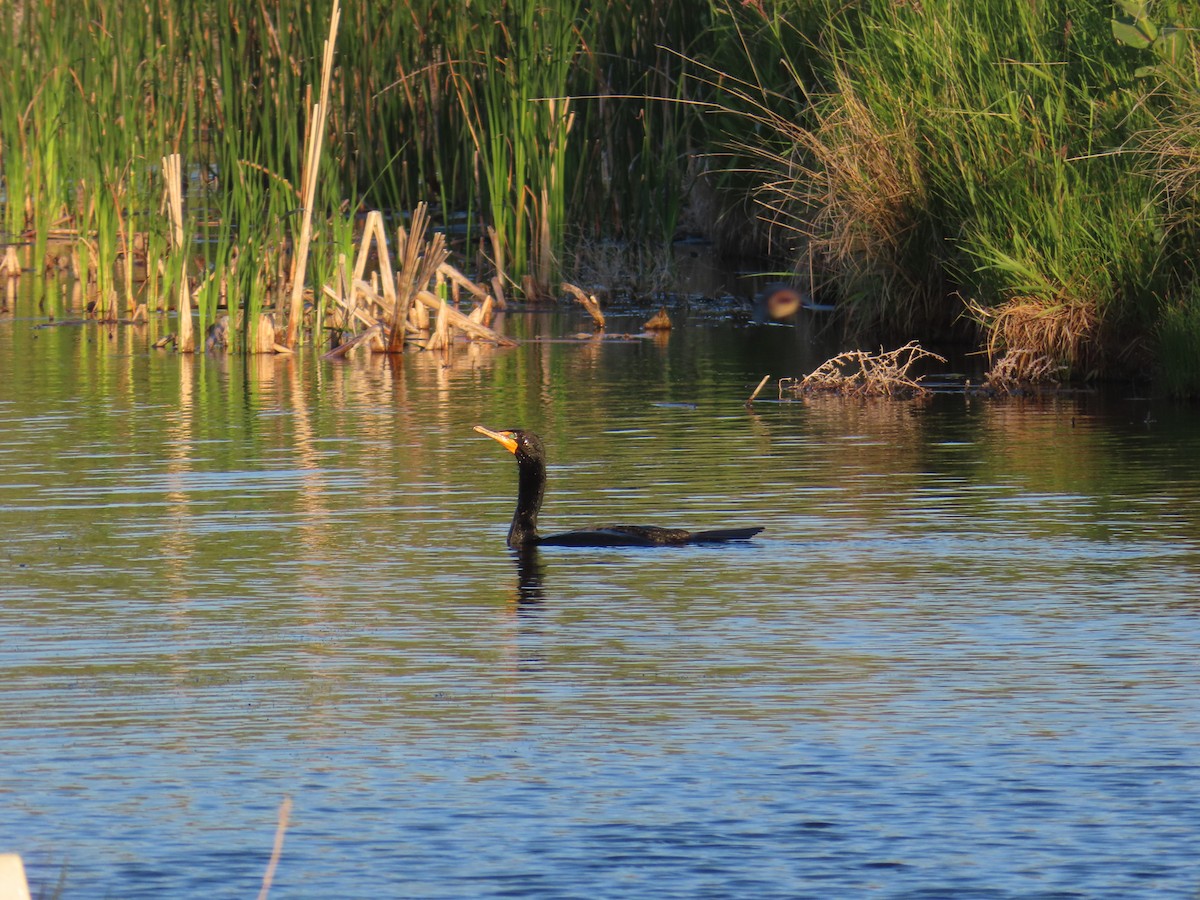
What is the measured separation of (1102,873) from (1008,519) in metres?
5.04

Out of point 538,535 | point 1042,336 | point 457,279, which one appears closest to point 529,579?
point 538,535

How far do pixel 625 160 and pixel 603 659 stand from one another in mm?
14648

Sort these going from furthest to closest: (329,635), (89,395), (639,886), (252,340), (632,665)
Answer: (252,340), (89,395), (329,635), (632,665), (639,886)

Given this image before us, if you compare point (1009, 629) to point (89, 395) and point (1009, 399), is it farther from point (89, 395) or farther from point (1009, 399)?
point (89, 395)

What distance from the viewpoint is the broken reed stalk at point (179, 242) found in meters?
A: 17.1

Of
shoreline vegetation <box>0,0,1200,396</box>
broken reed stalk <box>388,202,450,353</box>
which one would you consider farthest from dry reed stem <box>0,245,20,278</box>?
broken reed stalk <box>388,202,450,353</box>

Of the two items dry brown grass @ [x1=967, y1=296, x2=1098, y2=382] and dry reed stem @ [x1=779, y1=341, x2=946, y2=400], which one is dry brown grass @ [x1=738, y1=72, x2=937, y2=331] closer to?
dry reed stem @ [x1=779, y1=341, x2=946, y2=400]

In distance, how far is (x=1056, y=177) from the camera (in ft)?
50.1

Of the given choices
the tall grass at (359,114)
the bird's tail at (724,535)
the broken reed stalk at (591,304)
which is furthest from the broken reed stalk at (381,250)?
the bird's tail at (724,535)

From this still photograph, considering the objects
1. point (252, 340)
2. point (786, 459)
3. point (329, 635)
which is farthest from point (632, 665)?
point (252, 340)

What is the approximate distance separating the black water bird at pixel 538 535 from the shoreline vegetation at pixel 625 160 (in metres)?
5.57

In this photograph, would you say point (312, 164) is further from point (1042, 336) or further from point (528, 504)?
point (528, 504)

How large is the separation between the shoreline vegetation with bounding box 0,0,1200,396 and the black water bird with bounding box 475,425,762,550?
18.3ft

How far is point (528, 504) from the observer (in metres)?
9.91
